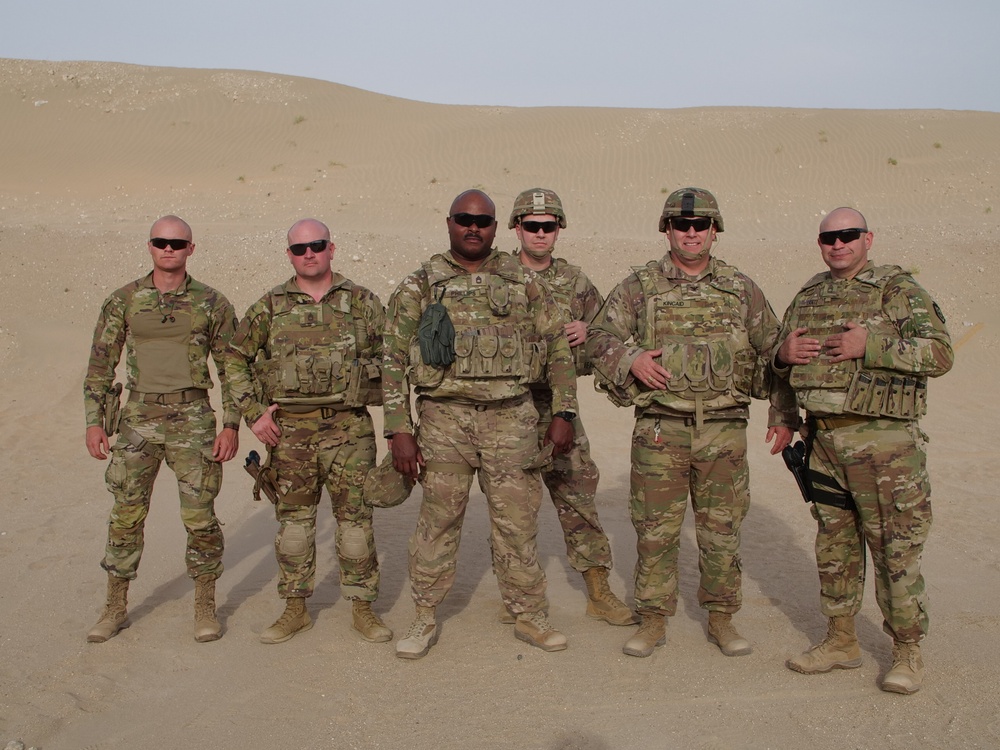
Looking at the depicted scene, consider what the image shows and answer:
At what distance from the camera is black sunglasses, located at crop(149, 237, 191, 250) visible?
5477mm

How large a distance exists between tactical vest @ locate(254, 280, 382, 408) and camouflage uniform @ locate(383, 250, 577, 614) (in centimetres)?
32

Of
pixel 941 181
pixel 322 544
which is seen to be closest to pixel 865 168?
pixel 941 181

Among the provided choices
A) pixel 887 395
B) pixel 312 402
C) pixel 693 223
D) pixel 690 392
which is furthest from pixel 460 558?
pixel 887 395

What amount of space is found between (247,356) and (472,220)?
163cm

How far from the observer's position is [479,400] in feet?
16.5

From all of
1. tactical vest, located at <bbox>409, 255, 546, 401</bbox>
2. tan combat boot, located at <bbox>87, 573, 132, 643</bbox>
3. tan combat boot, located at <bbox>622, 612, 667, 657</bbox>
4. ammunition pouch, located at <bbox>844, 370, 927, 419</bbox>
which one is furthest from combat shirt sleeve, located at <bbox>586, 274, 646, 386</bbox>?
tan combat boot, located at <bbox>87, 573, 132, 643</bbox>

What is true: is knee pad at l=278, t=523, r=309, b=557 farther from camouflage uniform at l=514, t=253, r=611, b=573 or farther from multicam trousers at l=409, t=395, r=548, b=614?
camouflage uniform at l=514, t=253, r=611, b=573

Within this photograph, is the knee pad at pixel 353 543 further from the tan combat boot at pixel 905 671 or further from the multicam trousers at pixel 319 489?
the tan combat boot at pixel 905 671

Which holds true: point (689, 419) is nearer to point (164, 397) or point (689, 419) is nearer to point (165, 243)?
point (164, 397)

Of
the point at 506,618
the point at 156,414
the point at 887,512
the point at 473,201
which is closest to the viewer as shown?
the point at 887,512

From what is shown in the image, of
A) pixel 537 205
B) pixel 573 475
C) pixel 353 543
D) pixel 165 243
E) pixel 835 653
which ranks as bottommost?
pixel 835 653

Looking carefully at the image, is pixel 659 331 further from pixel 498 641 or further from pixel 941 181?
pixel 941 181

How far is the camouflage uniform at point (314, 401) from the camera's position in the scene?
537cm

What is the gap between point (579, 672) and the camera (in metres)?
5.04
